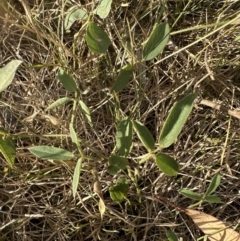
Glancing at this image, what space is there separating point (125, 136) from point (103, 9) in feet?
1.04

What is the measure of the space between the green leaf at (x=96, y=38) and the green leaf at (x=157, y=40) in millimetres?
104

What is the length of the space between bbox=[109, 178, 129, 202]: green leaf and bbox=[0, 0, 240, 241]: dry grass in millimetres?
55

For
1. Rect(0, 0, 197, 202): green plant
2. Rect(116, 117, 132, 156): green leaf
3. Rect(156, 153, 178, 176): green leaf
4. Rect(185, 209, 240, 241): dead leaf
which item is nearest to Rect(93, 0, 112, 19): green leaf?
Rect(0, 0, 197, 202): green plant

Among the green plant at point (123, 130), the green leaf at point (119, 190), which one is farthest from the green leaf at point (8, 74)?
the green leaf at point (119, 190)

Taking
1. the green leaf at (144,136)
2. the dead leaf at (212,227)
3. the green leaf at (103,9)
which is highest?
the green leaf at (103,9)

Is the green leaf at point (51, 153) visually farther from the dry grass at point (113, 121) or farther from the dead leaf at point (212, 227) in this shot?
the dead leaf at point (212, 227)

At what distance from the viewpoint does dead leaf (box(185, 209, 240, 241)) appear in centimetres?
115

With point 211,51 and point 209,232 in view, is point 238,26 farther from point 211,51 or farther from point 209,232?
point 209,232

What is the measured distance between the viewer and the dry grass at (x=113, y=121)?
121cm

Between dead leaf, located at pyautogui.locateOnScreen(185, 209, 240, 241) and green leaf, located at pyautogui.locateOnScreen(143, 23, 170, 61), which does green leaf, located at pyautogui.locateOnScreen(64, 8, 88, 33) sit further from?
dead leaf, located at pyautogui.locateOnScreen(185, 209, 240, 241)

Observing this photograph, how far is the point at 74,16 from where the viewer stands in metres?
1.18

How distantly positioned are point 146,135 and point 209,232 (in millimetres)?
348

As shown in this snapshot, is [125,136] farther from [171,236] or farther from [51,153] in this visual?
[171,236]

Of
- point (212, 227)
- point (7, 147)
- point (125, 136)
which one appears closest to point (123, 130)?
point (125, 136)
